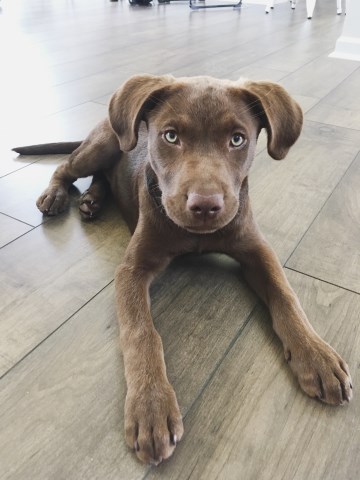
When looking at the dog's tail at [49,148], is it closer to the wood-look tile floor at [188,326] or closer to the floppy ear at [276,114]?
the wood-look tile floor at [188,326]

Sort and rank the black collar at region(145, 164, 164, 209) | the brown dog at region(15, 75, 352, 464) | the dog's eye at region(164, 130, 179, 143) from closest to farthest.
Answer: the brown dog at region(15, 75, 352, 464)
the dog's eye at region(164, 130, 179, 143)
the black collar at region(145, 164, 164, 209)

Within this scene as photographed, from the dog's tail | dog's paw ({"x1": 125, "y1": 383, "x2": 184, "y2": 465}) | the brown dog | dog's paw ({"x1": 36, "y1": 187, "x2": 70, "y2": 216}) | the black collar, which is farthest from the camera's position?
the dog's tail

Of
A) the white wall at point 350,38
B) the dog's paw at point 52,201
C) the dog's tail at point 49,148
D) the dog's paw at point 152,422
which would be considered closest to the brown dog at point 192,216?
the dog's paw at point 152,422

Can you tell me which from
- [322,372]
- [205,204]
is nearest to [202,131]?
[205,204]

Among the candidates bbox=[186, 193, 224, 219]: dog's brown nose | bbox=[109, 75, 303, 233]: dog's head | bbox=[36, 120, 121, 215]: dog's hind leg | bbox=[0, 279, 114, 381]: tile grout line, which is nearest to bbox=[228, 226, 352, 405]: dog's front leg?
bbox=[109, 75, 303, 233]: dog's head

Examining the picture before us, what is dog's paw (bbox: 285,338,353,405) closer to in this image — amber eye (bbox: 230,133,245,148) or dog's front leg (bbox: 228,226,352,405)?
dog's front leg (bbox: 228,226,352,405)

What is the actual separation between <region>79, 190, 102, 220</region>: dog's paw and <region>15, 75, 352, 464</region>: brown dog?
1.17ft

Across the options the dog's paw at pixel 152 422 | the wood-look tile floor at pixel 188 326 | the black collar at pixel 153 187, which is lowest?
the wood-look tile floor at pixel 188 326

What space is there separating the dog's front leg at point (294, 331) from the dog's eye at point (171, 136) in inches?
17.8

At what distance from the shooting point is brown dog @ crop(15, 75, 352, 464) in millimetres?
1200

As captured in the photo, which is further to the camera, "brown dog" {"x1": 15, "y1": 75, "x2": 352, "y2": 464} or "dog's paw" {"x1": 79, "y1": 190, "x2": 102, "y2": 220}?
"dog's paw" {"x1": 79, "y1": 190, "x2": 102, "y2": 220}

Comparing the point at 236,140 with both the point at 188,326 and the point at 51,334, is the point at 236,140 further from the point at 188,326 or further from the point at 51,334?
the point at 51,334

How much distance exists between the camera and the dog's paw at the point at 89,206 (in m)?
2.04

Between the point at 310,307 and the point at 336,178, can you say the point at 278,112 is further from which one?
the point at 336,178
